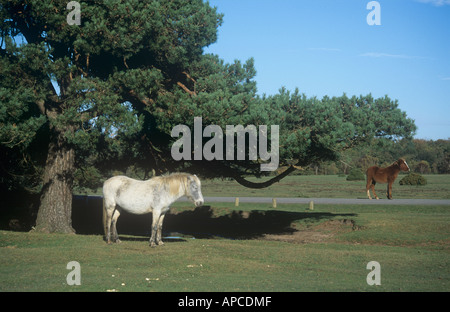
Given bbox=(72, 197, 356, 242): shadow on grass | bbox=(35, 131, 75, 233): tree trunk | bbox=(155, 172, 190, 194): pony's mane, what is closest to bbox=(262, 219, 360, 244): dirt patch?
bbox=(72, 197, 356, 242): shadow on grass

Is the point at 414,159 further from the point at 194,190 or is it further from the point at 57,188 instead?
the point at 194,190

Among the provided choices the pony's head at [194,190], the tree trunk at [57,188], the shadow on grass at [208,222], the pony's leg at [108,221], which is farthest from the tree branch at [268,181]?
the tree trunk at [57,188]

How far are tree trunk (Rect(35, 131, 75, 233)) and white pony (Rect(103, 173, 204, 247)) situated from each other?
17.0ft

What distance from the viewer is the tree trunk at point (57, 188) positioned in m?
22.3

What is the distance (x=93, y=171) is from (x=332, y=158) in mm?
22942

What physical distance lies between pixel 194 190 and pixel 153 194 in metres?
1.72

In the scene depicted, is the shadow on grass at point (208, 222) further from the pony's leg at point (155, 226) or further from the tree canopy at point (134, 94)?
the pony's leg at point (155, 226)

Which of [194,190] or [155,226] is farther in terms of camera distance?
[155,226]

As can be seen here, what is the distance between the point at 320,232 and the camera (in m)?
29.4

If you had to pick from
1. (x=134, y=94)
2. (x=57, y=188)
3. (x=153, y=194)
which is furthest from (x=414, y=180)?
(x=153, y=194)

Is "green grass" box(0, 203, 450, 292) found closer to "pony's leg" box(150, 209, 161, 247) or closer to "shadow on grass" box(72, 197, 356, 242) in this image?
"pony's leg" box(150, 209, 161, 247)

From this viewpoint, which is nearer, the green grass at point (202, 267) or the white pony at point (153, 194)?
the green grass at point (202, 267)

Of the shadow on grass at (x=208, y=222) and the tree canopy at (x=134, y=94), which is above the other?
the tree canopy at (x=134, y=94)
